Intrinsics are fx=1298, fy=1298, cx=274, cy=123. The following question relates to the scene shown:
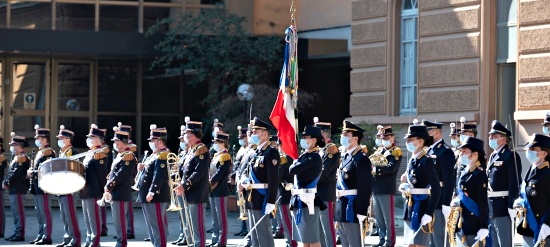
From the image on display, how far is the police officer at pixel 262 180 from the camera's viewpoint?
15.8 m

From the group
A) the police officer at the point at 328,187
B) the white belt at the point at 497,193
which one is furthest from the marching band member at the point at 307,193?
the white belt at the point at 497,193

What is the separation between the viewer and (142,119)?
3394 centimetres

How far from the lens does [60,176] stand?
17.2 metres

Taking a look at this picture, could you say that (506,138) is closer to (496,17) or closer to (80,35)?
(496,17)

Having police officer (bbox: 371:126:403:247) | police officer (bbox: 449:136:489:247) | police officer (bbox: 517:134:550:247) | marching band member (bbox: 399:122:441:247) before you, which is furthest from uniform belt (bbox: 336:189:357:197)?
police officer (bbox: 371:126:403:247)

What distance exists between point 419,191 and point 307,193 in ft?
4.37

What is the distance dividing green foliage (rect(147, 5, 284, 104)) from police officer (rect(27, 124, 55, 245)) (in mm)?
10682

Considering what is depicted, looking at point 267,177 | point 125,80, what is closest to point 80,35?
point 125,80

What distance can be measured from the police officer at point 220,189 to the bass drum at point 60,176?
6.42ft

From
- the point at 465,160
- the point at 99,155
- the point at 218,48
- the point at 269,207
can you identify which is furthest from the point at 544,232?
the point at 218,48

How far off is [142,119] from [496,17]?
42.3ft

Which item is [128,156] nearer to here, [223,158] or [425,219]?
[223,158]

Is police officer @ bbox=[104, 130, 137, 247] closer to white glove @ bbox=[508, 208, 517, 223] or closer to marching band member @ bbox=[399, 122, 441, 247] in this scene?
marching band member @ bbox=[399, 122, 441, 247]

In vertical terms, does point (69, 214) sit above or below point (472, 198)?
below
